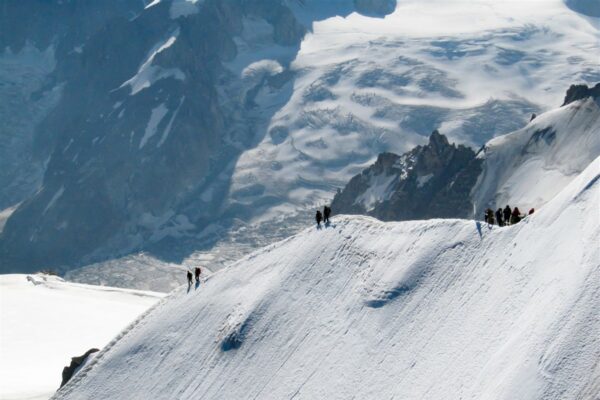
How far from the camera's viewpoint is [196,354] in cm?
9200

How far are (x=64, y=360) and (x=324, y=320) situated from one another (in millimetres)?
60135

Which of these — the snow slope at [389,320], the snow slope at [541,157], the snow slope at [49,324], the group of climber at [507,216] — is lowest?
the snow slope at [49,324]

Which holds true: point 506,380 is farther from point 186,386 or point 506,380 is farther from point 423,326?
point 186,386

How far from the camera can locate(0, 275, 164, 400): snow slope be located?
426ft

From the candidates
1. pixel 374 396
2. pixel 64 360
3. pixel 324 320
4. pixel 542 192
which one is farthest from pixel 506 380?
pixel 542 192

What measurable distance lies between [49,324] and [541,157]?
71037 millimetres

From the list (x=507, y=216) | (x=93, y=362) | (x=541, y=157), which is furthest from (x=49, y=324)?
(x=507, y=216)

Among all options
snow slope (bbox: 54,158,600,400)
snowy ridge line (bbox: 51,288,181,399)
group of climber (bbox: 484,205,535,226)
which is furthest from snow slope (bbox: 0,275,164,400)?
group of climber (bbox: 484,205,535,226)

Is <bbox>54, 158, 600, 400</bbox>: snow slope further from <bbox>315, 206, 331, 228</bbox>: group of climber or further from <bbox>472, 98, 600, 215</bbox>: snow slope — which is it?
<bbox>472, 98, 600, 215</bbox>: snow slope

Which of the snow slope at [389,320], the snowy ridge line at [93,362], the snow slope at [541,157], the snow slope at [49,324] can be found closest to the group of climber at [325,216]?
the snow slope at [389,320]

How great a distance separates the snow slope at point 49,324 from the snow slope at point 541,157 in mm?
53176

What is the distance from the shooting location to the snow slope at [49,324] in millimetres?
129750

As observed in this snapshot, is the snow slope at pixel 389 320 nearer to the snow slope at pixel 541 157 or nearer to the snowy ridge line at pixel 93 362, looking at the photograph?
the snowy ridge line at pixel 93 362

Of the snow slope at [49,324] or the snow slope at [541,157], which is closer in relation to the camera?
the snow slope at [49,324]
